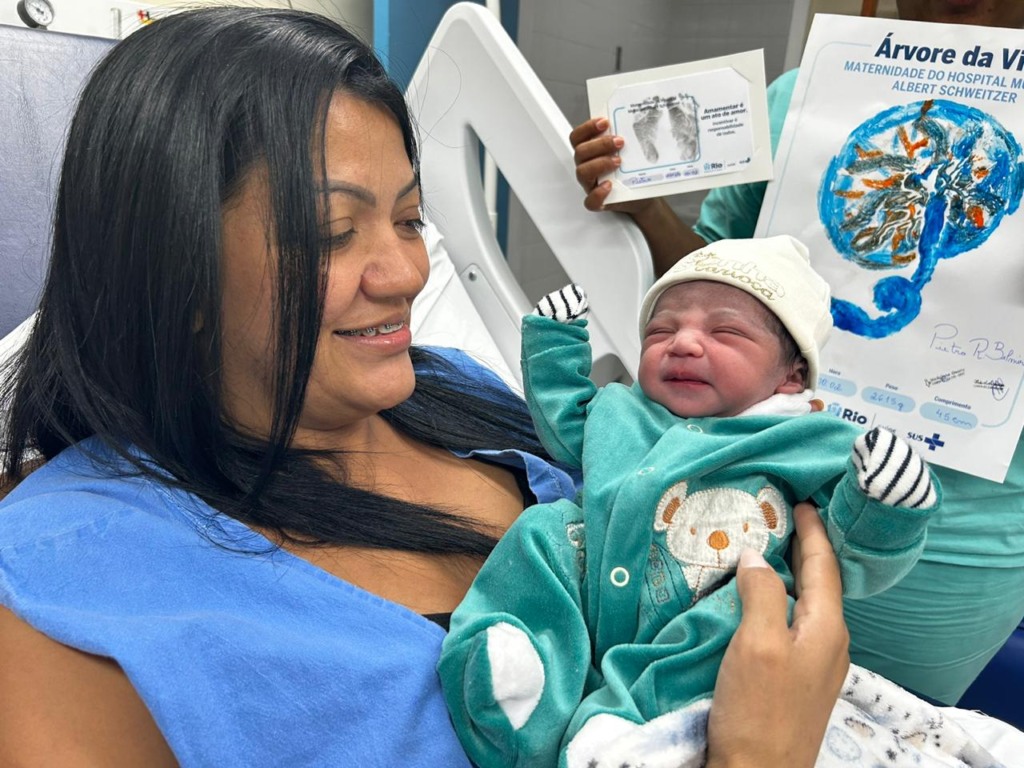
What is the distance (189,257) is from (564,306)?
1.70 feet

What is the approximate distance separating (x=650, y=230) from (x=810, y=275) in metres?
0.55

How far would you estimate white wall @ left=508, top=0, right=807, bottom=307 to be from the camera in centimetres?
345

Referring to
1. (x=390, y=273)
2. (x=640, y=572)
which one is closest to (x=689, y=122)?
(x=390, y=273)

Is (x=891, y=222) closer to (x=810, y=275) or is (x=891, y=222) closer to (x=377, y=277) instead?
(x=810, y=275)

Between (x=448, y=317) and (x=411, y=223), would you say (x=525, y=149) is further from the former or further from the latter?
(x=411, y=223)

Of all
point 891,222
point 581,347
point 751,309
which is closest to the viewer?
point 751,309

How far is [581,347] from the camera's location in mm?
1109

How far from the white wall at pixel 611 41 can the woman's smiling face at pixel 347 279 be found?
2571mm

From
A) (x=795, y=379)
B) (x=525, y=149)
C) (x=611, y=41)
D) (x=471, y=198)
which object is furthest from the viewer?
(x=611, y=41)

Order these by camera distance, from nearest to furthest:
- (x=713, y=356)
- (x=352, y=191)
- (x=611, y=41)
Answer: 1. (x=352, y=191)
2. (x=713, y=356)
3. (x=611, y=41)

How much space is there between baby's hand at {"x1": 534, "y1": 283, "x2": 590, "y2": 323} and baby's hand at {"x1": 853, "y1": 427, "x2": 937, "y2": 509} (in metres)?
0.45

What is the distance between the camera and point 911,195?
4.37ft

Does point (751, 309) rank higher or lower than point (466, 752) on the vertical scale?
higher

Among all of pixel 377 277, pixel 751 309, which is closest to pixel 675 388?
pixel 751 309
